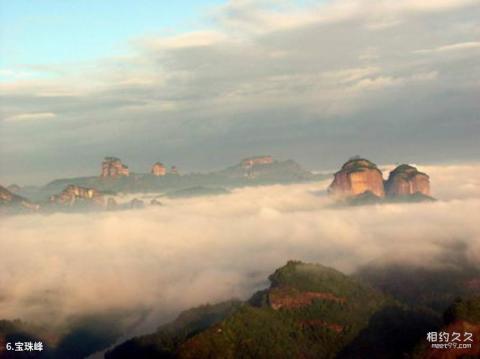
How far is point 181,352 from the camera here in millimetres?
190875

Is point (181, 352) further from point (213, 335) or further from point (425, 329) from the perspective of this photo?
point (425, 329)

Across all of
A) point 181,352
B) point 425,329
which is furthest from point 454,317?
point 181,352

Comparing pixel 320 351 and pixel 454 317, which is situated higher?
pixel 454 317

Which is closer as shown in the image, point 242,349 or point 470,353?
point 470,353

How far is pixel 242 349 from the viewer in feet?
647

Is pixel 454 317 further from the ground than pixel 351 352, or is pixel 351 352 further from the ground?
pixel 454 317

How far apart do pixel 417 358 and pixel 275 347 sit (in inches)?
1708

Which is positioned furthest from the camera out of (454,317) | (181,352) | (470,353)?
(181,352)

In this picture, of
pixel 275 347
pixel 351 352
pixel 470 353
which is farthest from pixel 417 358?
pixel 275 347

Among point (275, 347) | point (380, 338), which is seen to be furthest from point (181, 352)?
point (380, 338)

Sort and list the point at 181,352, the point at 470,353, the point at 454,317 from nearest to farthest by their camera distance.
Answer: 1. the point at 470,353
2. the point at 454,317
3. the point at 181,352

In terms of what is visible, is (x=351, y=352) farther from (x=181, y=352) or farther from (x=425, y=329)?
(x=181, y=352)

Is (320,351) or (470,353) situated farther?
(320,351)

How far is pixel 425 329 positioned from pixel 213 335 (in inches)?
2327
